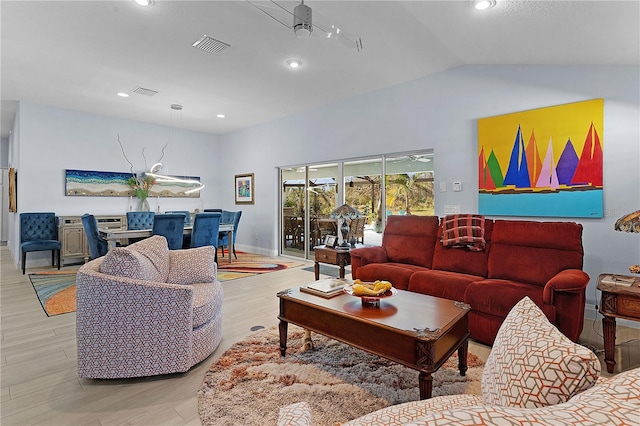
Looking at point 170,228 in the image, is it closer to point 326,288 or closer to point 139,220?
point 139,220

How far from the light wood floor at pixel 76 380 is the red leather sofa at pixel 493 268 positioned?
424mm

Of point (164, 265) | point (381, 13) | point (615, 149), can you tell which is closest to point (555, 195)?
point (615, 149)

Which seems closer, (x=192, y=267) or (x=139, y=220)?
(x=192, y=267)

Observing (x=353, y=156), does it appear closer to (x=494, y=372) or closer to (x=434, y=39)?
(x=434, y=39)

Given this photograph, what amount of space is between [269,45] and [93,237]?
12.4 ft

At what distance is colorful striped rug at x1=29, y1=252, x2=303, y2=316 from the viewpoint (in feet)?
12.0

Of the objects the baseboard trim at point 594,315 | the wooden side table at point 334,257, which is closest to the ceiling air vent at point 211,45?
the wooden side table at point 334,257

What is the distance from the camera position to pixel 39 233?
220 inches

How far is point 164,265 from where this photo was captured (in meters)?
2.74

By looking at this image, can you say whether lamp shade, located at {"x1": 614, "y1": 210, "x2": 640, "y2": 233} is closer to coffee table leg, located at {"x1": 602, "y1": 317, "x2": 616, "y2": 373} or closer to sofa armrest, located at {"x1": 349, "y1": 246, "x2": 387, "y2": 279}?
coffee table leg, located at {"x1": 602, "y1": 317, "x2": 616, "y2": 373}

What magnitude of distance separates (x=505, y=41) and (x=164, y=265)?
3834mm

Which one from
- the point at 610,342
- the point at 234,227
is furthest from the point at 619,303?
the point at 234,227

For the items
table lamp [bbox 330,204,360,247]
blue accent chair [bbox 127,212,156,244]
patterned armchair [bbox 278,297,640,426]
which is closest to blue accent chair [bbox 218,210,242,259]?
blue accent chair [bbox 127,212,156,244]

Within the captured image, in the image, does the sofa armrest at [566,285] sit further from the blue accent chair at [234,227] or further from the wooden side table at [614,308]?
the blue accent chair at [234,227]
